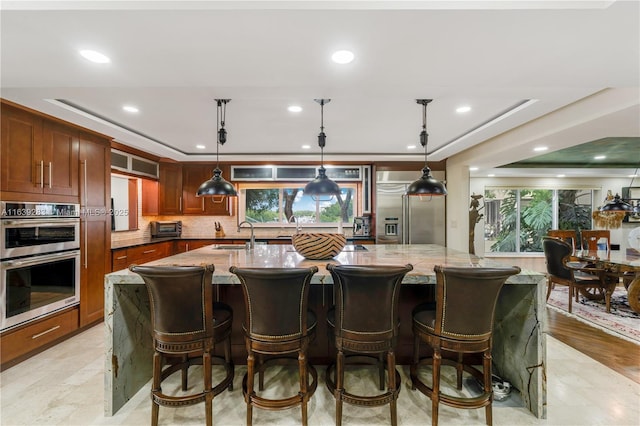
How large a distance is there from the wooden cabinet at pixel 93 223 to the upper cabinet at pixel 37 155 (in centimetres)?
13

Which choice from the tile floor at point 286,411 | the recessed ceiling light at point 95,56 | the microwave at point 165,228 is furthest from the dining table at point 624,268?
the microwave at point 165,228

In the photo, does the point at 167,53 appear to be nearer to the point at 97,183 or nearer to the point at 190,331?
the point at 190,331

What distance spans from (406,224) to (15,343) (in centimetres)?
494

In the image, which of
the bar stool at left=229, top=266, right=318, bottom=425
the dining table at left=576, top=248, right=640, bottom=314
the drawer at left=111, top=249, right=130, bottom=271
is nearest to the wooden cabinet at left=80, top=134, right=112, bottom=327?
the drawer at left=111, top=249, right=130, bottom=271

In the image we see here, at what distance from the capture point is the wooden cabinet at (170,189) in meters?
5.11

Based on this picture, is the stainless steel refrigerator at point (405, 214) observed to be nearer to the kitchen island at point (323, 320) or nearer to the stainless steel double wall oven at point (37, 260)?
the kitchen island at point (323, 320)

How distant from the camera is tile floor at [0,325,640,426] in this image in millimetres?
1831

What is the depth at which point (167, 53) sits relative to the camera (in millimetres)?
1583

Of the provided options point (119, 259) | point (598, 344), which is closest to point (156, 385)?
point (119, 259)

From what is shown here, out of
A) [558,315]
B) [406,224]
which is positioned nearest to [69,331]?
[406,224]

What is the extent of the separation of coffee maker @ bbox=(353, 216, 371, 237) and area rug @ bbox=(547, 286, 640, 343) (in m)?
2.86

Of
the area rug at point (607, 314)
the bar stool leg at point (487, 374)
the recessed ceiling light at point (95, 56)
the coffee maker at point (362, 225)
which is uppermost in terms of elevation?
the recessed ceiling light at point (95, 56)

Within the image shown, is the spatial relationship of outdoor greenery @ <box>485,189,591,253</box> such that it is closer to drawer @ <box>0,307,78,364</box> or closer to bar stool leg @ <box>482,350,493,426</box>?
bar stool leg @ <box>482,350,493,426</box>

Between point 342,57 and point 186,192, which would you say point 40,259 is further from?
point 342,57
